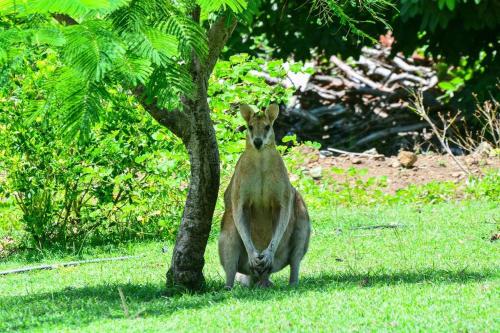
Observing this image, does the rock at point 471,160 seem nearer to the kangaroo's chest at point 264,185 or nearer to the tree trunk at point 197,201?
the kangaroo's chest at point 264,185

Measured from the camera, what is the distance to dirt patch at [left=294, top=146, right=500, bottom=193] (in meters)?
14.5

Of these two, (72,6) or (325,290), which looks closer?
(72,6)

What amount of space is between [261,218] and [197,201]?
0.76 m

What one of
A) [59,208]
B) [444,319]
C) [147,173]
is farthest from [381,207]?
[444,319]

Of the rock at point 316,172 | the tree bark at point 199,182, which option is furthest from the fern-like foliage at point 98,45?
the rock at point 316,172

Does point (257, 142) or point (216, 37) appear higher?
point (216, 37)

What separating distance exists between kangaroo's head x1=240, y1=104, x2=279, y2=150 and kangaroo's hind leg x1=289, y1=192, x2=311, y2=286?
0.68 m

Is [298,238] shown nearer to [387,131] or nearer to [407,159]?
[407,159]

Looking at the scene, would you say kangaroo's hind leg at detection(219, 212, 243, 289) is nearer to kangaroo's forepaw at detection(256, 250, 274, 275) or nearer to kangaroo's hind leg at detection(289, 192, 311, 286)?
kangaroo's forepaw at detection(256, 250, 274, 275)

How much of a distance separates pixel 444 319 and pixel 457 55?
34.6ft

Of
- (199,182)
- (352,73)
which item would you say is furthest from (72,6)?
(352,73)

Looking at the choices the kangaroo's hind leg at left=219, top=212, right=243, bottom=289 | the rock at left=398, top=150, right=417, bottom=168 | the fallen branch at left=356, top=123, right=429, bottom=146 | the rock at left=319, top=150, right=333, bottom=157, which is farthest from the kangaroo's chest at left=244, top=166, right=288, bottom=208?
the fallen branch at left=356, top=123, right=429, bottom=146

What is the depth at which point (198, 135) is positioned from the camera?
25.6ft

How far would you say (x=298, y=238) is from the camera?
27.5 ft
